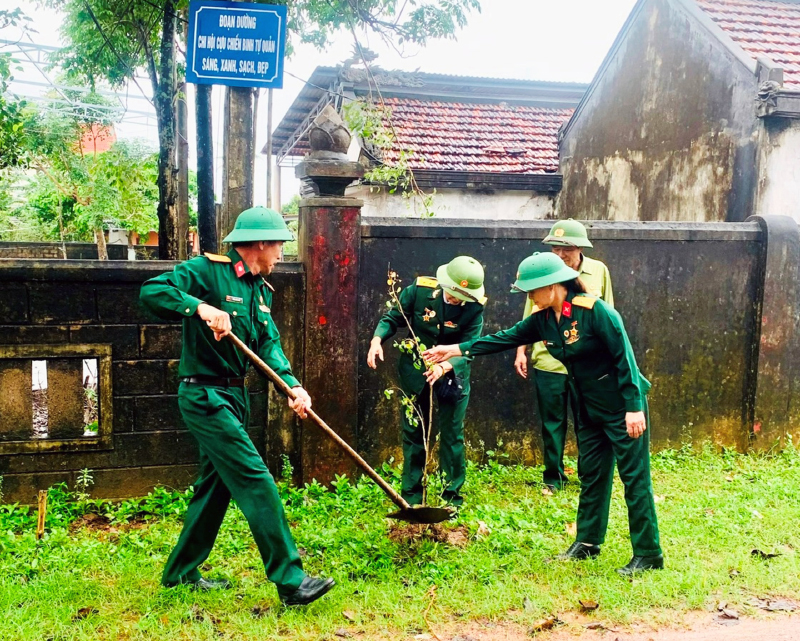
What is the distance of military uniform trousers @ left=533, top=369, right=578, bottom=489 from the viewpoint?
641cm

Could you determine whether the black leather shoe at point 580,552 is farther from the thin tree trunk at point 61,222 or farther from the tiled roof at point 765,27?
the thin tree trunk at point 61,222

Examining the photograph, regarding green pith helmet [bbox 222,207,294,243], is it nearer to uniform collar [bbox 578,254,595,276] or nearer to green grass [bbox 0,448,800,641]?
green grass [bbox 0,448,800,641]

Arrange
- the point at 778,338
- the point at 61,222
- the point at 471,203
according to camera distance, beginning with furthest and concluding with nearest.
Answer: the point at 61,222, the point at 471,203, the point at 778,338

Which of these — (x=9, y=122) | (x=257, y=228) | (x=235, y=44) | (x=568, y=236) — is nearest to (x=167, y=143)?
(x=9, y=122)

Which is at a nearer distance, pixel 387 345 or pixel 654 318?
pixel 387 345

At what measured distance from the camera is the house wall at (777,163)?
9383mm

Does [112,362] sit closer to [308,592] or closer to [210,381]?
[210,381]

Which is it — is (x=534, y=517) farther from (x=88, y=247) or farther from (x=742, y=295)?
(x=88, y=247)

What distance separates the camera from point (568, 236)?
625cm

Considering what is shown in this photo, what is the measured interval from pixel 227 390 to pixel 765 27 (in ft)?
34.2

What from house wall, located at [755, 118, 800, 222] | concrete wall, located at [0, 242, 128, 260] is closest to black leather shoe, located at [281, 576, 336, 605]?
house wall, located at [755, 118, 800, 222]

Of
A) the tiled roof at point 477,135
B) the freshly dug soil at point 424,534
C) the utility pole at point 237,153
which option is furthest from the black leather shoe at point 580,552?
the tiled roof at point 477,135

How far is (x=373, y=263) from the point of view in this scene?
21.6ft

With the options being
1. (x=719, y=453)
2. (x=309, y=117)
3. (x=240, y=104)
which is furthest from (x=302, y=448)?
(x=309, y=117)
